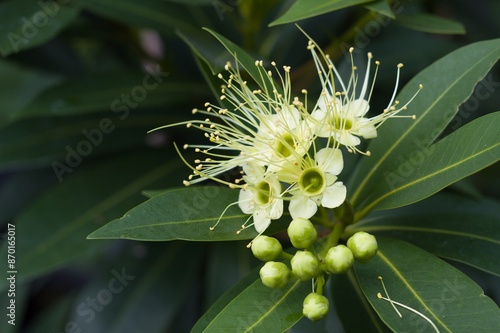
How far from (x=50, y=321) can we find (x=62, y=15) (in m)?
1.20

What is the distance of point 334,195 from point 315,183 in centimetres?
5

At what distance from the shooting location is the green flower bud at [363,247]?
963 millimetres

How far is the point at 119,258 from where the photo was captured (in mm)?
1807

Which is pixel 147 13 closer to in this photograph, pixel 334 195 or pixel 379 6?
pixel 379 6

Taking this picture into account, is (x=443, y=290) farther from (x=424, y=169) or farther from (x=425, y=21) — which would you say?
(x=425, y=21)

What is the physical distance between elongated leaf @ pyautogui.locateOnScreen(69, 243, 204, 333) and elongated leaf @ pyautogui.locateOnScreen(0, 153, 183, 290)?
216 mm

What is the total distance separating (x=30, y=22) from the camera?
5.19ft

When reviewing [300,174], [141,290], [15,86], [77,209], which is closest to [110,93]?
[77,209]

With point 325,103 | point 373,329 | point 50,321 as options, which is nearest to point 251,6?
point 325,103

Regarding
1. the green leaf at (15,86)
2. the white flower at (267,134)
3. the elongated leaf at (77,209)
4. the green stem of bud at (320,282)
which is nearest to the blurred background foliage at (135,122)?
the elongated leaf at (77,209)

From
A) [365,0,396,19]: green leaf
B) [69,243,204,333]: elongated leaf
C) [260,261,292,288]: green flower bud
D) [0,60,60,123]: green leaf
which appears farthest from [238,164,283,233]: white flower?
[0,60,60,123]: green leaf

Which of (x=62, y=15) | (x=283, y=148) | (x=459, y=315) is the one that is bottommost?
(x=459, y=315)

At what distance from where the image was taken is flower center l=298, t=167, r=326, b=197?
1.05m

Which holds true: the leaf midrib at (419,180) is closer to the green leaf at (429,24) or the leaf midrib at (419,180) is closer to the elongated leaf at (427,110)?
the elongated leaf at (427,110)
